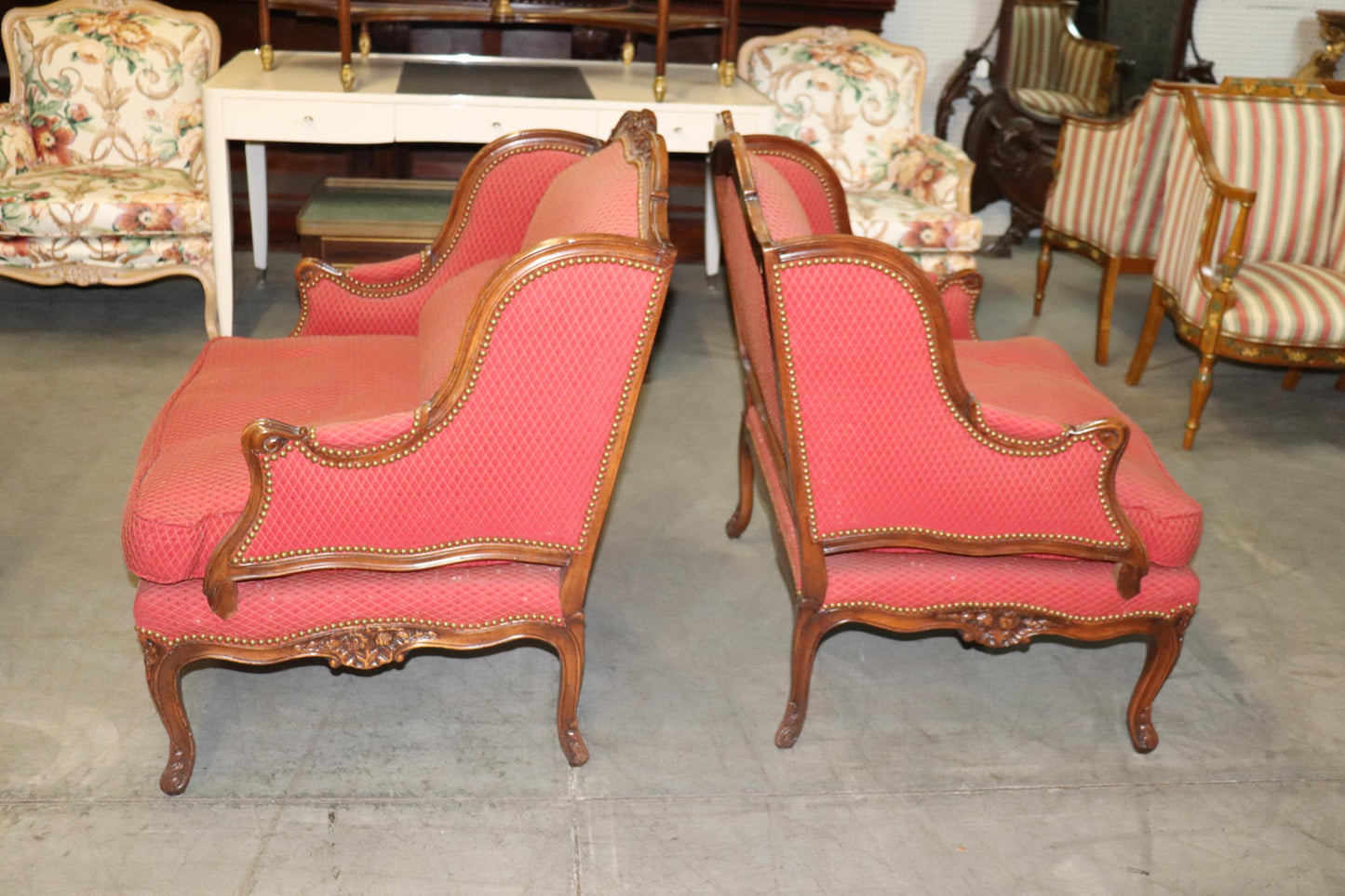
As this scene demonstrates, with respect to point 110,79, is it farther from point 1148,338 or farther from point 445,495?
point 1148,338

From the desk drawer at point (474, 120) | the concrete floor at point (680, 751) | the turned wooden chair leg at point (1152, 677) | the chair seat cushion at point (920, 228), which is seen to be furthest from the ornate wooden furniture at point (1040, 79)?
the turned wooden chair leg at point (1152, 677)

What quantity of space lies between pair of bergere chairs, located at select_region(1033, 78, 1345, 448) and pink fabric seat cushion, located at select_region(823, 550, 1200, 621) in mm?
1665

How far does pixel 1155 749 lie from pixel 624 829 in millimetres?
1024

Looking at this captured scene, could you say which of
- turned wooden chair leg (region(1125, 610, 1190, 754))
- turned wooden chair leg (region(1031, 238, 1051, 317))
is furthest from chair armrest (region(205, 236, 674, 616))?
turned wooden chair leg (region(1031, 238, 1051, 317))

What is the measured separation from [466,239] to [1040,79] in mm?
3431

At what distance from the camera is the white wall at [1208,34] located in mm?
5262

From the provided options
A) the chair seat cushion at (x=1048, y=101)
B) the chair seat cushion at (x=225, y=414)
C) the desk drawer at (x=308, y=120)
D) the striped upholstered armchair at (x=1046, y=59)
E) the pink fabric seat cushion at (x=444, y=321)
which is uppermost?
the striped upholstered armchair at (x=1046, y=59)

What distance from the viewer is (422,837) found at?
195cm

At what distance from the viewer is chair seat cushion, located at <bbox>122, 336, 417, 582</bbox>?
187cm

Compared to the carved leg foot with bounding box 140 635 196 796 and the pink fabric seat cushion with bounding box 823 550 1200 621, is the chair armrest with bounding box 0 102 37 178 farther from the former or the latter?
the pink fabric seat cushion with bounding box 823 550 1200 621

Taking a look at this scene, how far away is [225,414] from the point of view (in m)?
2.25

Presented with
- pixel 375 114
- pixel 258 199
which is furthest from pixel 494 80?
pixel 258 199

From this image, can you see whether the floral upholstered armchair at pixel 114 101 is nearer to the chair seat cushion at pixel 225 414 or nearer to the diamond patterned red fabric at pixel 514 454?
the chair seat cushion at pixel 225 414

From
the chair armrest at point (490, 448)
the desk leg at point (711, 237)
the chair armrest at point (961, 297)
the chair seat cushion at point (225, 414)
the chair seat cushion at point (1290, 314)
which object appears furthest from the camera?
the desk leg at point (711, 237)
